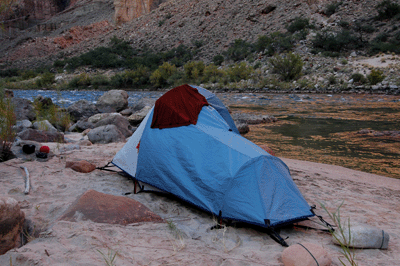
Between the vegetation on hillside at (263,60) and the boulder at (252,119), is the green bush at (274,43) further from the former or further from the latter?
the boulder at (252,119)

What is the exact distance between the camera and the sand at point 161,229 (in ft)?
7.88

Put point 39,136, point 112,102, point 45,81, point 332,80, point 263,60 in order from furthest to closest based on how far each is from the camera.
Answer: point 45,81, point 263,60, point 332,80, point 112,102, point 39,136

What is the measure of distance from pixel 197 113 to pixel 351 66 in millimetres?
27480

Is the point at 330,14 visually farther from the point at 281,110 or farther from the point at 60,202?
the point at 60,202

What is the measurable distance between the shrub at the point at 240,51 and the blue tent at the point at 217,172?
34836mm

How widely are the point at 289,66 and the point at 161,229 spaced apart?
27183 millimetres

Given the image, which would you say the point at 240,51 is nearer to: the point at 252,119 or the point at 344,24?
the point at 344,24

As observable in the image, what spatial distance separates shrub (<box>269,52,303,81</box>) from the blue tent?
25.4m

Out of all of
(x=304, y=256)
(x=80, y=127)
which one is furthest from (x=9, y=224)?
(x=80, y=127)

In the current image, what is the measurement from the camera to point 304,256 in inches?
92.7

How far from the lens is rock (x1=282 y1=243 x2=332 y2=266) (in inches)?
91.0

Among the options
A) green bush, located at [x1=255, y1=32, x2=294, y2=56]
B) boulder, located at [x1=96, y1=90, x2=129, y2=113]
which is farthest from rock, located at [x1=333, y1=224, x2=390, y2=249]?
green bush, located at [x1=255, y1=32, x2=294, y2=56]

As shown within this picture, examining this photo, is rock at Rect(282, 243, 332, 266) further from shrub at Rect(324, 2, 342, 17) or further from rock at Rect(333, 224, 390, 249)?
shrub at Rect(324, 2, 342, 17)

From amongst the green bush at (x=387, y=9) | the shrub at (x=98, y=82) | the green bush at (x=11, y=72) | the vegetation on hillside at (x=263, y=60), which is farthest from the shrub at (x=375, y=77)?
the green bush at (x=11, y=72)
